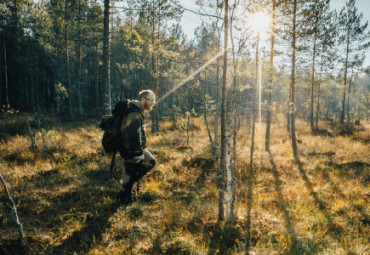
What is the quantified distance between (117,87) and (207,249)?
29.2m

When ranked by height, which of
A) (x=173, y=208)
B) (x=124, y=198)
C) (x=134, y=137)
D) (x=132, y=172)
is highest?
(x=134, y=137)

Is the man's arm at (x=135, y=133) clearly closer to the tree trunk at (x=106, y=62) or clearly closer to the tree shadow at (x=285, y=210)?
the tree shadow at (x=285, y=210)

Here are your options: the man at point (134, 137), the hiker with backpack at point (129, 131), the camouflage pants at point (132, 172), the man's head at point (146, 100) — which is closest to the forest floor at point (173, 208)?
the camouflage pants at point (132, 172)

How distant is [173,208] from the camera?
13.1ft

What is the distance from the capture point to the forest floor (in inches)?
117

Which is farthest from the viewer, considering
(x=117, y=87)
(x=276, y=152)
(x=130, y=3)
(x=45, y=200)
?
(x=117, y=87)

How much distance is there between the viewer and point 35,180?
192 inches

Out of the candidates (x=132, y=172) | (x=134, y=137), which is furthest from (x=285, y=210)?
(x=134, y=137)

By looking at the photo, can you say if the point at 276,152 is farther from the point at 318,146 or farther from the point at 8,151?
the point at 8,151

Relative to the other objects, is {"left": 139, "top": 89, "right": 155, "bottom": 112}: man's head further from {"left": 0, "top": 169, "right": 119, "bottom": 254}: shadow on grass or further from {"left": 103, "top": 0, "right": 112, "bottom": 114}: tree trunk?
{"left": 103, "top": 0, "right": 112, "bottom": 114}: tree trunk

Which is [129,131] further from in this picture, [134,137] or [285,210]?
[285,210]

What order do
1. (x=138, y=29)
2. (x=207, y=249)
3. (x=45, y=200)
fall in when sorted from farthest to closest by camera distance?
(x=138, y=29)
(x=45, y=200)
(x=207, y=249)

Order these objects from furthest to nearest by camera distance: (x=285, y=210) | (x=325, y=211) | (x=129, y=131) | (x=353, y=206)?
(x=353, y=206) < (x=325, y=211) < (x=285, y=210) < (x=129, y=131)

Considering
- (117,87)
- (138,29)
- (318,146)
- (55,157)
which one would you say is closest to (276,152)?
(318,146)
